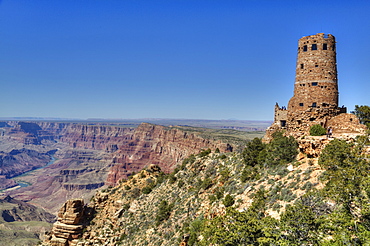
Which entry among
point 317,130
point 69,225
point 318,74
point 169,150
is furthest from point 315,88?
point 169,150

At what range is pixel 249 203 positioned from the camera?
20844 millimetres

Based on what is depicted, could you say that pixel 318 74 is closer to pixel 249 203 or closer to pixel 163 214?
pixel 249 203

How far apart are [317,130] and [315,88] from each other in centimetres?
536

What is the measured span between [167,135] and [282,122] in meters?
157

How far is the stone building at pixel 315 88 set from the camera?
25938 millimetres

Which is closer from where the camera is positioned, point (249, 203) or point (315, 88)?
point (249, 203)

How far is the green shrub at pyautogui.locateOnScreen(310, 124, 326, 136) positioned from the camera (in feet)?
80.7

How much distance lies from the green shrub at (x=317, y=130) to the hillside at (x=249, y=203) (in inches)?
84.3

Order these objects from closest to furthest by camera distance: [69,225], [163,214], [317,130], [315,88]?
[317,130], [315,88], [163,214], [69,225]

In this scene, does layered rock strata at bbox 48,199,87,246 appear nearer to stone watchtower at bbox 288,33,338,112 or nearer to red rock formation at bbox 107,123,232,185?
stone watchtower at bbox 288,33,338,112

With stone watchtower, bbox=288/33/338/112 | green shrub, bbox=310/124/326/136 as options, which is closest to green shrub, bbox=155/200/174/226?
green shrub, bbox=310/124/326/136

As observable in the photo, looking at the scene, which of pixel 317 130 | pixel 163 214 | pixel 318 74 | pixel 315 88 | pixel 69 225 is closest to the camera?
pixel 317 130

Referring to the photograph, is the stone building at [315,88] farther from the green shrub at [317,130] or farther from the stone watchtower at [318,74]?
the green shrub at [317,130]

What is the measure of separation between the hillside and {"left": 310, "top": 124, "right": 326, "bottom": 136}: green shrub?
7.02 ft
